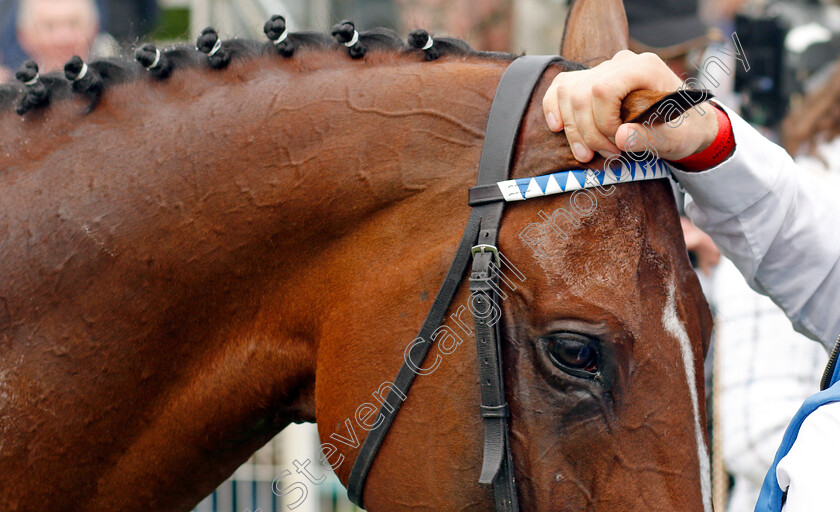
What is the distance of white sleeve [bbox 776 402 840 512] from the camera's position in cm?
142

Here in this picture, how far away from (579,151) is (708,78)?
86 cm

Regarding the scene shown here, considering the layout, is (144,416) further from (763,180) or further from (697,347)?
(763,180)

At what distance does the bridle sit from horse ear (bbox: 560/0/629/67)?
0.28 metres

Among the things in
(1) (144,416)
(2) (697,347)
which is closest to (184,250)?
(1) (144,416)

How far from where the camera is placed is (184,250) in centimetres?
181

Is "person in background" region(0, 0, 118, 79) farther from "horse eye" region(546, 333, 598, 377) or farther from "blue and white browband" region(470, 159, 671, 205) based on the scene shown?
"horse eye" region(546, 333, 598, 377)

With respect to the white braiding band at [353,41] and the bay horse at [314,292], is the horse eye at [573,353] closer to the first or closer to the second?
the bay horse at [314,292]

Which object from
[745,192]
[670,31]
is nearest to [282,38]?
[745,192]

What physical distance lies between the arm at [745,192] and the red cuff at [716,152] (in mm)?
14

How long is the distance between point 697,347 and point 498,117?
666 mm

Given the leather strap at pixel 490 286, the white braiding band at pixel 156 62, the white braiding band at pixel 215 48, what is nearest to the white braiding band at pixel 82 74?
the white braiding band at pixel 156 62

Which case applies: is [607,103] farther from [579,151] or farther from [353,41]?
[353,41]

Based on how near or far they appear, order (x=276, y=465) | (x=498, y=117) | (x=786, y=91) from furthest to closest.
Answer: (x=276, y=465) < (x=786, y=91) < (x=498, y=117)

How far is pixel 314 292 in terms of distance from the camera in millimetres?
1831
